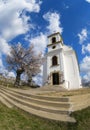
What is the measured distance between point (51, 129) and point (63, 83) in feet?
59.8

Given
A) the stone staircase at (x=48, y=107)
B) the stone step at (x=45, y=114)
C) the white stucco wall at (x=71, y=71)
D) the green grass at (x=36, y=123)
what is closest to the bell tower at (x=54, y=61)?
the white stucco wall at (x=71, y=71)

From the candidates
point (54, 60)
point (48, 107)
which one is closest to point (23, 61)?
point (54, 60)

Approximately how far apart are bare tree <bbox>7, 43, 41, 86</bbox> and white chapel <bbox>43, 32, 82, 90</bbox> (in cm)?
368

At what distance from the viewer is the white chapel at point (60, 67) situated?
26.3 m

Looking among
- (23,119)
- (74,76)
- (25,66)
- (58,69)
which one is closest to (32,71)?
(25,66)

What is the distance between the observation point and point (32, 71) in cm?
3297

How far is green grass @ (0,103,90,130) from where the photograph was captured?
7833 mm

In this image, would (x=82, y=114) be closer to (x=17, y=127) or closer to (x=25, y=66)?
(x=17, y=127)

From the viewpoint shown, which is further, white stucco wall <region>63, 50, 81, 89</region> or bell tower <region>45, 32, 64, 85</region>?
bell tower <region>45, 32, 64, 85</region>

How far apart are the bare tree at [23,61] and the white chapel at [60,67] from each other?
145 inches

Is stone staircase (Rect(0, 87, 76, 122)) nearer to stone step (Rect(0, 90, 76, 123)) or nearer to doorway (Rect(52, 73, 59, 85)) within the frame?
stone step (Rect(0, 90, 76, 123))

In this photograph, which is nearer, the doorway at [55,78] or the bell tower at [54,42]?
the doorway at [55,78]

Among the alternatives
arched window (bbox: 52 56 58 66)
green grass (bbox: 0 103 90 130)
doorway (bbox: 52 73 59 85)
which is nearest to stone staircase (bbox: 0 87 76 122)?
green grass (bbox: 0 103 90 130)

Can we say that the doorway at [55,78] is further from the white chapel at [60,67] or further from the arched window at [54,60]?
the arched window at [54,60]
